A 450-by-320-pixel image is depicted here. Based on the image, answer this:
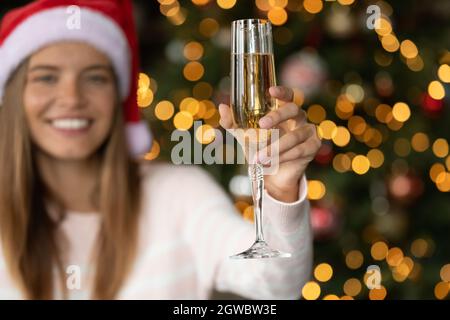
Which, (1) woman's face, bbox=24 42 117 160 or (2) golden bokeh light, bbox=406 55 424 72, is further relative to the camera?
(2) golden bokeh light, bbox=406 55 424 72

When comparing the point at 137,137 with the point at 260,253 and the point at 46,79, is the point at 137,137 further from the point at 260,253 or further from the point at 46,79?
the point at 260,253

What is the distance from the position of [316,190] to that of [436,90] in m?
0.44

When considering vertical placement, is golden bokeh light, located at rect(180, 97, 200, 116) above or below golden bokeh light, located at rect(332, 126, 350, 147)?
above

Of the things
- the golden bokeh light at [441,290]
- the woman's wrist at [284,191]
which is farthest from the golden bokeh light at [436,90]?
the woman's wrist at [284,191]

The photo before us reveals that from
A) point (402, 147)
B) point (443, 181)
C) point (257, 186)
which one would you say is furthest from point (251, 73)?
point (443, 181)

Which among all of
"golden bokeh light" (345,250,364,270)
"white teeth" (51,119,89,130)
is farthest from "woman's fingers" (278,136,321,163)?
"golden bokeh light" (345,250,364,270)

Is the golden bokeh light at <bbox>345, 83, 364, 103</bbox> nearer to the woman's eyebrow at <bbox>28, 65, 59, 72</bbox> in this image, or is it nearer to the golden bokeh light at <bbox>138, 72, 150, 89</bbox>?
the golden bokeh light at <bbox>138, 72, 150, 89</bbox>

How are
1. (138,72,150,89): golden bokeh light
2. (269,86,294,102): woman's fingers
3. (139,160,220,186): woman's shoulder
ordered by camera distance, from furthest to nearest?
(138,72,150,89): golden bokeh light, (139,160,220,186): woman's shoulder, (269,86,294,102): woman's fingers

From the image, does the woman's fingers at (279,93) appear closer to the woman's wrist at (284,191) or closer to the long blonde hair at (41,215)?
the woman's wrist at (284,191)

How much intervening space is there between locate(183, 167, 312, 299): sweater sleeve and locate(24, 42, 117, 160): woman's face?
24cm

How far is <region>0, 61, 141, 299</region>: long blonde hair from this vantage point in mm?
1533

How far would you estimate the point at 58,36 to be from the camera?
1.53 m

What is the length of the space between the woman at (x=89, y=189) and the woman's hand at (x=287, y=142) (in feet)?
1.24

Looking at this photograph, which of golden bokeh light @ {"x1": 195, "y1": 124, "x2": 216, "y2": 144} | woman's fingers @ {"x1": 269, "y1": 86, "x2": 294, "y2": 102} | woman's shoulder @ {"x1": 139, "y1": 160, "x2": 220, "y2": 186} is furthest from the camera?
golden bokeh light @ {"x1": 195, "y1": 124, "x2": 216, "y2": 144}
